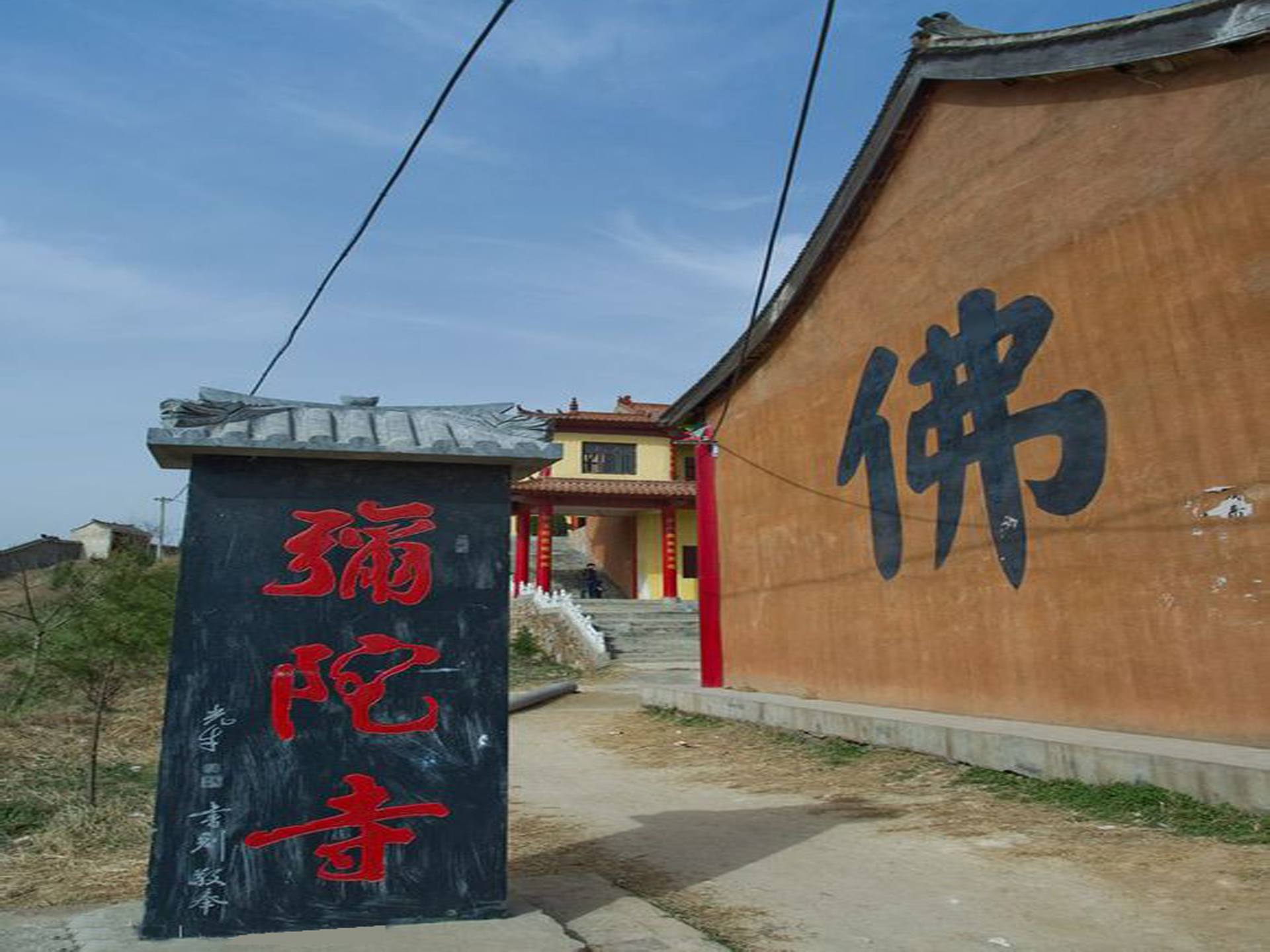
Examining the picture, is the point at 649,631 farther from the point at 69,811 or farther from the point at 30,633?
the point at 69,811

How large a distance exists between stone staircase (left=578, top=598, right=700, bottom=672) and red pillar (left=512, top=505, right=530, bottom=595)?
321cm

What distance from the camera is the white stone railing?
63.2ft

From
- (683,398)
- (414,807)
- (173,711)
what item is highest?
(683,398)

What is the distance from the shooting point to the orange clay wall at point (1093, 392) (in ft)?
19.2

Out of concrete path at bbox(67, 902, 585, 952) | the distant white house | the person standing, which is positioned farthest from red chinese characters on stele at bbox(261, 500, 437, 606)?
the distant white house

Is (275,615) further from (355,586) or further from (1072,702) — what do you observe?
(1072,702)

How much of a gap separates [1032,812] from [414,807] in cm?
376

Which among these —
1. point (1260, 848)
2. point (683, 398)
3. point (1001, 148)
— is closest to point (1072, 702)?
point (1260, 848)

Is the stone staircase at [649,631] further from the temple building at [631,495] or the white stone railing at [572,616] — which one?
the temple building at [631,495]

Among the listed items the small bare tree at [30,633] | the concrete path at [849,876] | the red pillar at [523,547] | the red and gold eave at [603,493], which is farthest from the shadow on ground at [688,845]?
the red pillar at [523,547]

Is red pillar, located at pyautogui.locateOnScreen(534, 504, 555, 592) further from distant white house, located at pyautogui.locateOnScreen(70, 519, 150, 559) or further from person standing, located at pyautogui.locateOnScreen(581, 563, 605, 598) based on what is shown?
distant white house, located at pyautogui.locateOnScreen(70, 519, 150, 559)

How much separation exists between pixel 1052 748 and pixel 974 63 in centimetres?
557

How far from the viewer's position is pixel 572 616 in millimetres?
20703

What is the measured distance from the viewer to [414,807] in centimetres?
340
